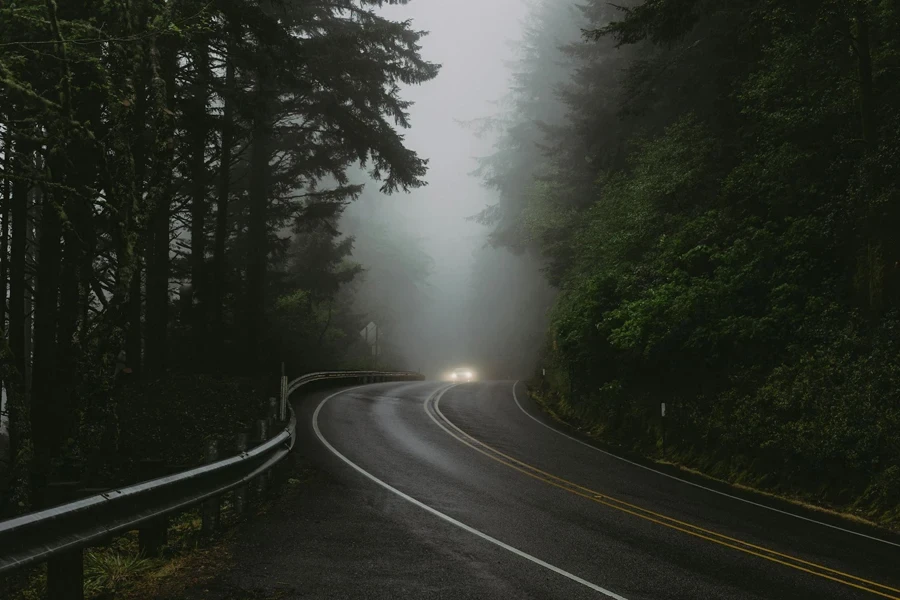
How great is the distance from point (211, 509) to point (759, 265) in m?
13.6

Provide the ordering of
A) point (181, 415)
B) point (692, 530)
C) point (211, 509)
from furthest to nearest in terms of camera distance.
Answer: point (181, 415) < point (692, 530) < point (211, 509)

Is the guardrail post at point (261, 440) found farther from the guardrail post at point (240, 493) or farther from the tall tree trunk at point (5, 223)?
the tall tree trunk at point (5, 223)

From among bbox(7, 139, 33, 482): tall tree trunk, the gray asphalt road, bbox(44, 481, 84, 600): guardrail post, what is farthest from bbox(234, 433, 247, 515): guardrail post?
bbox(44, 481, 84, 600): guardrail post

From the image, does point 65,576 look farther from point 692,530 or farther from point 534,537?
point 692,530

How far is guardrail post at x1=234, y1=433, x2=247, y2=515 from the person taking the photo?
335 inches

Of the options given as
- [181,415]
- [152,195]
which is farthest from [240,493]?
[181,415]

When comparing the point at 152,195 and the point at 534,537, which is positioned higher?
the point at 152,195

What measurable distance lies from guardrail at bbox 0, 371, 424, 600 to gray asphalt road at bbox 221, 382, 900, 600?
0.83 m

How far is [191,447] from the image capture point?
1456 cm

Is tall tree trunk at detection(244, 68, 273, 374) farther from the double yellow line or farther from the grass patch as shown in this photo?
the grass patch

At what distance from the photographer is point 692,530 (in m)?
9.23

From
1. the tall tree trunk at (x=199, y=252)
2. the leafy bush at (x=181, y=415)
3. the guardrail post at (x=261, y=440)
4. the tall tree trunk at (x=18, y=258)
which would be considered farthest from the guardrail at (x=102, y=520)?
the tall tree trunk at (x=199, y=252)

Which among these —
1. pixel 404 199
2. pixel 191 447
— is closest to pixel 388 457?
pixel 191 447

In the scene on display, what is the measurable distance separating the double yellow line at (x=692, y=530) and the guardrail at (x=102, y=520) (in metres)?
5.78
